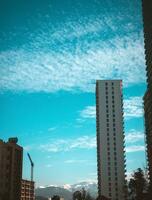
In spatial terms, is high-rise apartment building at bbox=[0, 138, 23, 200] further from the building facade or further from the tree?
the building facade

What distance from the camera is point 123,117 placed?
16862cm

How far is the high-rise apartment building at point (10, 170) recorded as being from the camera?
356ft

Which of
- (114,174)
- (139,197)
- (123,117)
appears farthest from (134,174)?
(123,117)

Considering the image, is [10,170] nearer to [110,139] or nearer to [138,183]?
[138,183]

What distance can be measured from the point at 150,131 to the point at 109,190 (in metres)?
41.5

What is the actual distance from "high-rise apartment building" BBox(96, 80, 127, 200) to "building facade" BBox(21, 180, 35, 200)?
1798 inches

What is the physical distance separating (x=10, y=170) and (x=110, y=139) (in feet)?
209

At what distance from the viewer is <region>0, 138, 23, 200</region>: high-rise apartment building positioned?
356 ft

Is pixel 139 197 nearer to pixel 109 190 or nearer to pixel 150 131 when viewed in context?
pixel 150 131

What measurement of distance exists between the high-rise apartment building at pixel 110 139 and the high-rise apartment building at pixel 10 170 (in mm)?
52995

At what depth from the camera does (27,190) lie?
188 m

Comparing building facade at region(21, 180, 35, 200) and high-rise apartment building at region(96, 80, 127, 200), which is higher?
high-rise apartment building at region(96, 80, 127, 200)

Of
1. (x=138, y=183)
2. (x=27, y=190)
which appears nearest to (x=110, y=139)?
(x=138, y=183)

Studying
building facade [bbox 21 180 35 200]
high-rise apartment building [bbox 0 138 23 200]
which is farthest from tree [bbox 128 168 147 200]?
building facade [bbox 21 180 35 200]
